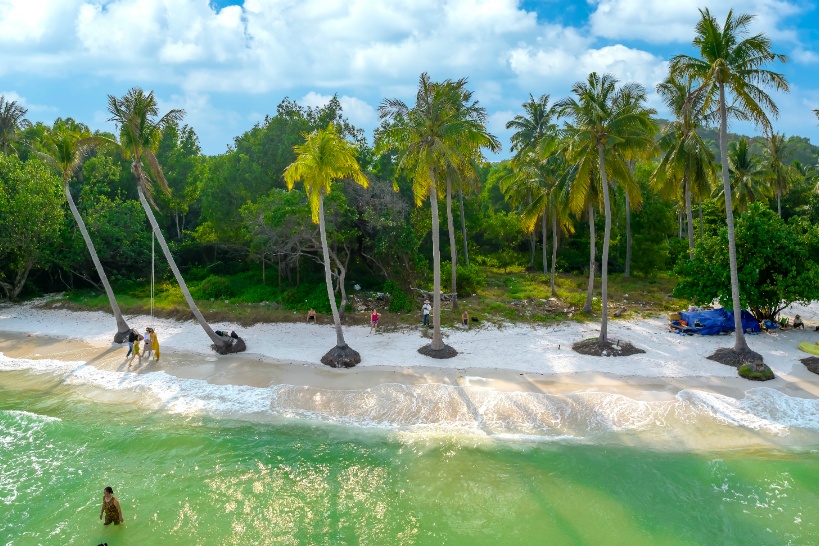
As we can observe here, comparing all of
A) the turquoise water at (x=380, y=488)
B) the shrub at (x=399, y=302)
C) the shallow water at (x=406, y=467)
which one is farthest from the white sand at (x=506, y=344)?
the turquoise water at (x=380, y=488)

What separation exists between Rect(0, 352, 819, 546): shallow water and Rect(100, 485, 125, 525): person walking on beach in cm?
23

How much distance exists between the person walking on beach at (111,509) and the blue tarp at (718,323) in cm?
2133

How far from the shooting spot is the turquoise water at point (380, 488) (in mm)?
10234

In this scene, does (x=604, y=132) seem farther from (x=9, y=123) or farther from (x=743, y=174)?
(x=9, y=123)

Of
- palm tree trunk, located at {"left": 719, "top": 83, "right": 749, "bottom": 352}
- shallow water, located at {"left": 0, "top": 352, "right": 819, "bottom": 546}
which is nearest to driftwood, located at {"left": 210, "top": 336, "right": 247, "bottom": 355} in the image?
shallow water, located at {"left": 0, "top": 352, "right": 819, "bottom": 546}

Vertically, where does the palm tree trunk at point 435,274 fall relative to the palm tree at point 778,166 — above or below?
below

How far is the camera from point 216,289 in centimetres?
2914

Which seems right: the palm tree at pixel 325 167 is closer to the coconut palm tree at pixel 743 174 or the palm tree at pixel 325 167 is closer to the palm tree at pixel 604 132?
the palm tree at pixel 604 132

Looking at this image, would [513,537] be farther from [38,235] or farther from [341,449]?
[38,235]

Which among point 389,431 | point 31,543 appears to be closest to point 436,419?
point 389,431

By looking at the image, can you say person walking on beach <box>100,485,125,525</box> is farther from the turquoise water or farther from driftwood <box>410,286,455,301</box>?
driftwood <box>410,286,455,301</box>

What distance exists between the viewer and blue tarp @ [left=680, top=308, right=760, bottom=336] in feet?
67.6

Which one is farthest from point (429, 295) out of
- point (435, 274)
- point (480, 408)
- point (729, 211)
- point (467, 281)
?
point (729, 211)

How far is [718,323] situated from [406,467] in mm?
15751
